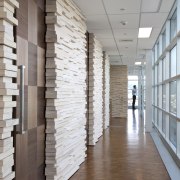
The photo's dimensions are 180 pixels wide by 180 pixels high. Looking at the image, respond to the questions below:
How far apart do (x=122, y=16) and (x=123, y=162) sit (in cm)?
330

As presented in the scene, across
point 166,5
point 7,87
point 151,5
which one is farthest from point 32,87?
point 166,5

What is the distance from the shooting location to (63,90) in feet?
15.0

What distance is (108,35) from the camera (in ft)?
27.2

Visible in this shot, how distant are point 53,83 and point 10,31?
1.37m

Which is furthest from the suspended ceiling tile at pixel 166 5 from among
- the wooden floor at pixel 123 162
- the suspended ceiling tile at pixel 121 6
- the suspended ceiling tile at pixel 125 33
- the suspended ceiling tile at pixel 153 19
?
the wooden floor at pixel 123 162

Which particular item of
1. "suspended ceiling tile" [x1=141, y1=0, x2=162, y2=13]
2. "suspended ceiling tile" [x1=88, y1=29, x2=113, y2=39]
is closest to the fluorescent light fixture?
"suspended ceiling tile" [x1=88, y1=29, x2=113, y2=39]

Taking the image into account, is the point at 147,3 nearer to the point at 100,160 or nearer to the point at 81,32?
the point at 81,32

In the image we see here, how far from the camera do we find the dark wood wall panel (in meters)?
3.28

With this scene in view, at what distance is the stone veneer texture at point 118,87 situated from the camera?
17297 mm

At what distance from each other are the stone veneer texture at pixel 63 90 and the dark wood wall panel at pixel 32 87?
0.38 feet

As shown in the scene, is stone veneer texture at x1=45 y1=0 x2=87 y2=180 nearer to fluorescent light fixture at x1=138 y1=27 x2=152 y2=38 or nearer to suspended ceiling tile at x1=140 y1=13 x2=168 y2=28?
suspended ceiling tile at x1=140 y1=13 x2=168 y2=28

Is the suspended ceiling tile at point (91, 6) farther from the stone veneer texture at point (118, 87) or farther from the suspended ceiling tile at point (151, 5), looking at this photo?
the stone veneer texture at point (118, 87)

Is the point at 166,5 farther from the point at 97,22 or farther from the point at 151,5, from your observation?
the point at 97,22

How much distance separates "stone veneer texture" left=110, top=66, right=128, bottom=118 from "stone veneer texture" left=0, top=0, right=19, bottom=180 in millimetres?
14517
